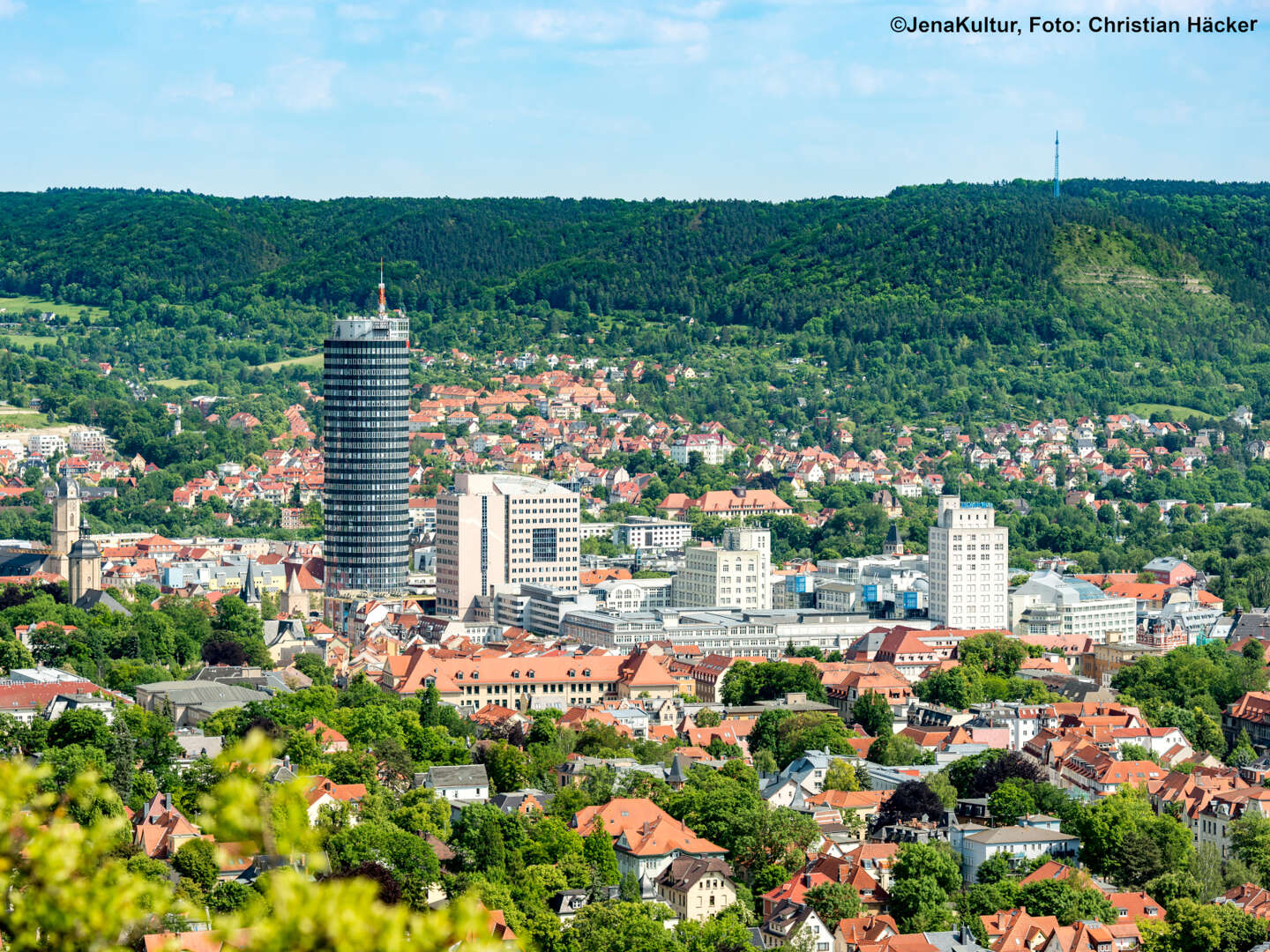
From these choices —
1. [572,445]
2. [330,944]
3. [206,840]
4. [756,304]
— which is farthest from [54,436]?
[330,944]

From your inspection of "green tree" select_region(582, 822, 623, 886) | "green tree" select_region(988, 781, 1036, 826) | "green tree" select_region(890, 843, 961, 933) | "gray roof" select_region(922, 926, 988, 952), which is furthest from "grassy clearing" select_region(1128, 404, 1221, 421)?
"gray roof" select_region(922, 926, 988, 952)

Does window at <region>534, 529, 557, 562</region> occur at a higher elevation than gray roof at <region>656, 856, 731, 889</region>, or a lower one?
higher

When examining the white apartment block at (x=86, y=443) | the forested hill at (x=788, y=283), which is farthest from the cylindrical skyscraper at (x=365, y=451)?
the forested hill at (x=788, y=283)

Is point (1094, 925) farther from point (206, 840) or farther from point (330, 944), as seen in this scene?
point (330, 944)

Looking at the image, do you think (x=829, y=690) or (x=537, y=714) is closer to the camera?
(x=537, y=714)

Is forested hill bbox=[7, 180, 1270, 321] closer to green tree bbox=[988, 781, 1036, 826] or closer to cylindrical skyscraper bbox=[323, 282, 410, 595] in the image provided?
cylindrical skyscraper bbox=[323, 282, 410, 595]

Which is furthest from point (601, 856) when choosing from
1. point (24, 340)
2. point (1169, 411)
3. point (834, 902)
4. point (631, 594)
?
point (24, 340)

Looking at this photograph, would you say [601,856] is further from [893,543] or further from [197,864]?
[893,543]
